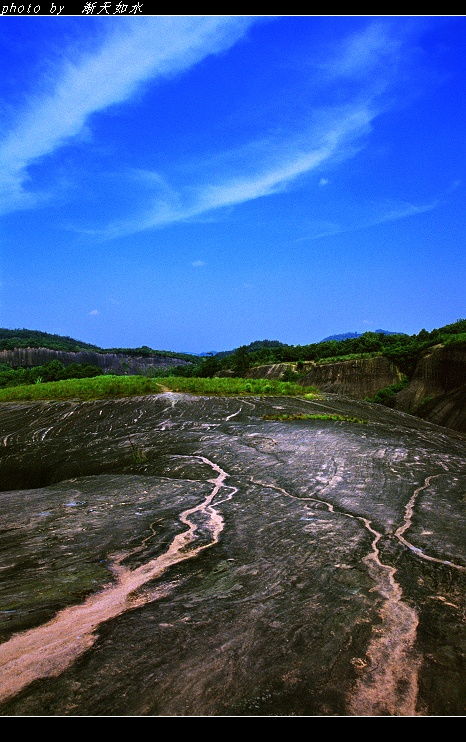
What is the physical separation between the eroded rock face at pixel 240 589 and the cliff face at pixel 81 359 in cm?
4262

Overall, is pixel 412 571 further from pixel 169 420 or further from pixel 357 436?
pixel 169 420

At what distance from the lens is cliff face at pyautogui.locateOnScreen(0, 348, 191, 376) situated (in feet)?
166

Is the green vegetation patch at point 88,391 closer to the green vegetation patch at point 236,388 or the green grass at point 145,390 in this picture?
the green grass at point 145,390

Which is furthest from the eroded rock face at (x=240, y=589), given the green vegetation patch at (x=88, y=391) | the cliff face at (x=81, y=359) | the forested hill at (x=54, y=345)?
the forested hill at (x=54, y=345)

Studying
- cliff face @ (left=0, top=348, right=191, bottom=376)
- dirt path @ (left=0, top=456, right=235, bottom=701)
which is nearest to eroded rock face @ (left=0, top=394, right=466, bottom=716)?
dirt path @ (left=0, top=456, right=235, bottom=701)

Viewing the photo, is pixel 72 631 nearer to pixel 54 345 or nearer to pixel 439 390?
pixel 439 390

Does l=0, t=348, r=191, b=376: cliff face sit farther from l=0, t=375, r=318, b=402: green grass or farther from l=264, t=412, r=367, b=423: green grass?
l=264, t=412, r=367, b=423: green grass

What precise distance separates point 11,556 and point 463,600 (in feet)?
10.8

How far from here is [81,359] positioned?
53125 mm

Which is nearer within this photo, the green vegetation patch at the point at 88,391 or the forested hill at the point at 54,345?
the green vegetation patch at the point at 88,391

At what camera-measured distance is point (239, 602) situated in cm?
255

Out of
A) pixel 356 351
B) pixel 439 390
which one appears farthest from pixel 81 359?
pixel 439 390

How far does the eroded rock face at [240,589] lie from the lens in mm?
1798

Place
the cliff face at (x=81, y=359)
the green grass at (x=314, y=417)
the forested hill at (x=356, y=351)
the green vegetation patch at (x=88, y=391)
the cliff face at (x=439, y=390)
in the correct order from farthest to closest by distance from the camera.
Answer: the cliff face at (x=81, y=359), the forested hill at (x=356, y=351), the cliff face at (x=439, y=390), the green vegetation patch at (x=88, y=391), the green grass at (x=314, y=417)
